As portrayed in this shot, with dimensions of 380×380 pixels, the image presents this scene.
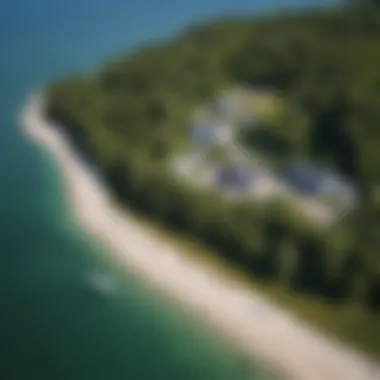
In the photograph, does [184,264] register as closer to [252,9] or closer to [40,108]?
[40,108]

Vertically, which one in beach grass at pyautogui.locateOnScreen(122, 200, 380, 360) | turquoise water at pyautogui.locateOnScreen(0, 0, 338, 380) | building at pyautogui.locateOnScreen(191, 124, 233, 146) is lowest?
turquoise water at pyautogui.locateOnScreen(0, 0, 338, 380)

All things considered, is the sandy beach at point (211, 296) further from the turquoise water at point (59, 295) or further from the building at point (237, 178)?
the building at point (237, 178)

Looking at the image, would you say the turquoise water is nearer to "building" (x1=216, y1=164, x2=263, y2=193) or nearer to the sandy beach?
the sandy beach

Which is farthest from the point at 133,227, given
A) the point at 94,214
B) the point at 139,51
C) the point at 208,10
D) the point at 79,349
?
the point at 208,10

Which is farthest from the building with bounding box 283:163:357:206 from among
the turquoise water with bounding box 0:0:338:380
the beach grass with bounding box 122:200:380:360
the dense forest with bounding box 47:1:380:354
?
the turquoise water with bounding box 0:0:338:380

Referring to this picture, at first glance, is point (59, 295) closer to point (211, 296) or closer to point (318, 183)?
point (211, 296)

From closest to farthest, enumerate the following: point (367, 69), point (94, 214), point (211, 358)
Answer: point (211, 358) → point (94, 214) → point (367, 69)
